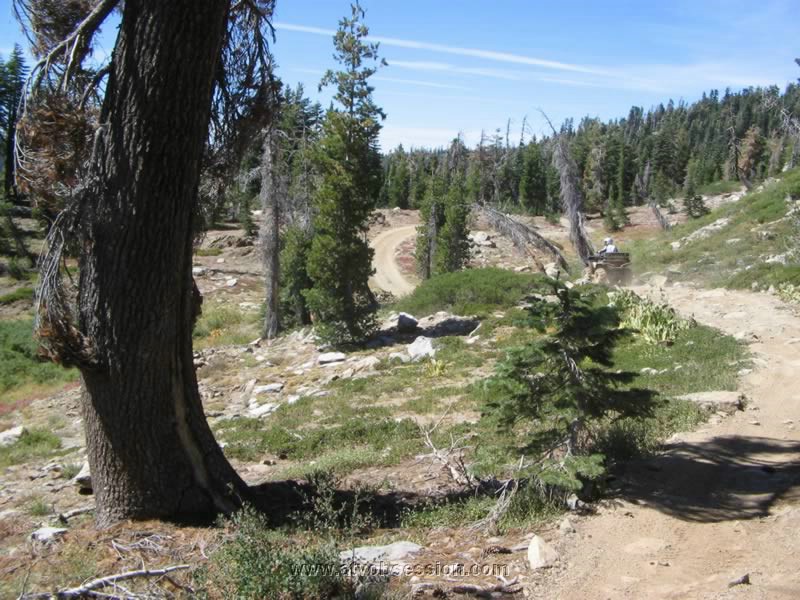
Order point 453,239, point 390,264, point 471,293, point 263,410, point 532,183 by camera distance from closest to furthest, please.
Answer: point 263,410
point 471,293
point 453,239
point 390,264
point 532,183

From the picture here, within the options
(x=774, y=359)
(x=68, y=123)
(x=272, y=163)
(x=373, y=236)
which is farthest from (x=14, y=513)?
(x=373, y=236)

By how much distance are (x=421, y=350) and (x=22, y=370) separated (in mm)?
15432

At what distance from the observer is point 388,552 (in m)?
4.44

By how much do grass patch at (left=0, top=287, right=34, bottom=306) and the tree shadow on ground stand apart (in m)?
36.0

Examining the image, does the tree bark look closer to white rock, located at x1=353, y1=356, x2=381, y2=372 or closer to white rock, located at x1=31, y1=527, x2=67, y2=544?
white rock, located at x1=353, y1=356, x2=381, y2=372

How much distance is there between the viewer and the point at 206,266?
3978 cm

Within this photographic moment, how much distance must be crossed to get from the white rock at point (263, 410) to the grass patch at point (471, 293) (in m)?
8.01

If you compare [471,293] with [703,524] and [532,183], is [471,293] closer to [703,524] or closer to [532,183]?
[703,524]

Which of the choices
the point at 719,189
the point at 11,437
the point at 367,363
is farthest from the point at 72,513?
the point at 719,189

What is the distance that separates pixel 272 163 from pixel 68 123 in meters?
15.6

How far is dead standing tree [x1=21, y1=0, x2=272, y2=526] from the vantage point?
443 centimetres

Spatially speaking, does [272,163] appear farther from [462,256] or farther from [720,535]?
[720,535]

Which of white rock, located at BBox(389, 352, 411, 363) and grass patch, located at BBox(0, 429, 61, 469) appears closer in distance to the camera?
grass patch, located at BBox(0, 429, 61, 469)

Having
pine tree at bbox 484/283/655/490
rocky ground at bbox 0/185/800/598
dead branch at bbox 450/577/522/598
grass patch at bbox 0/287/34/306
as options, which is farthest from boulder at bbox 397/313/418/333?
grass patch at bbox 0/287/34/306
